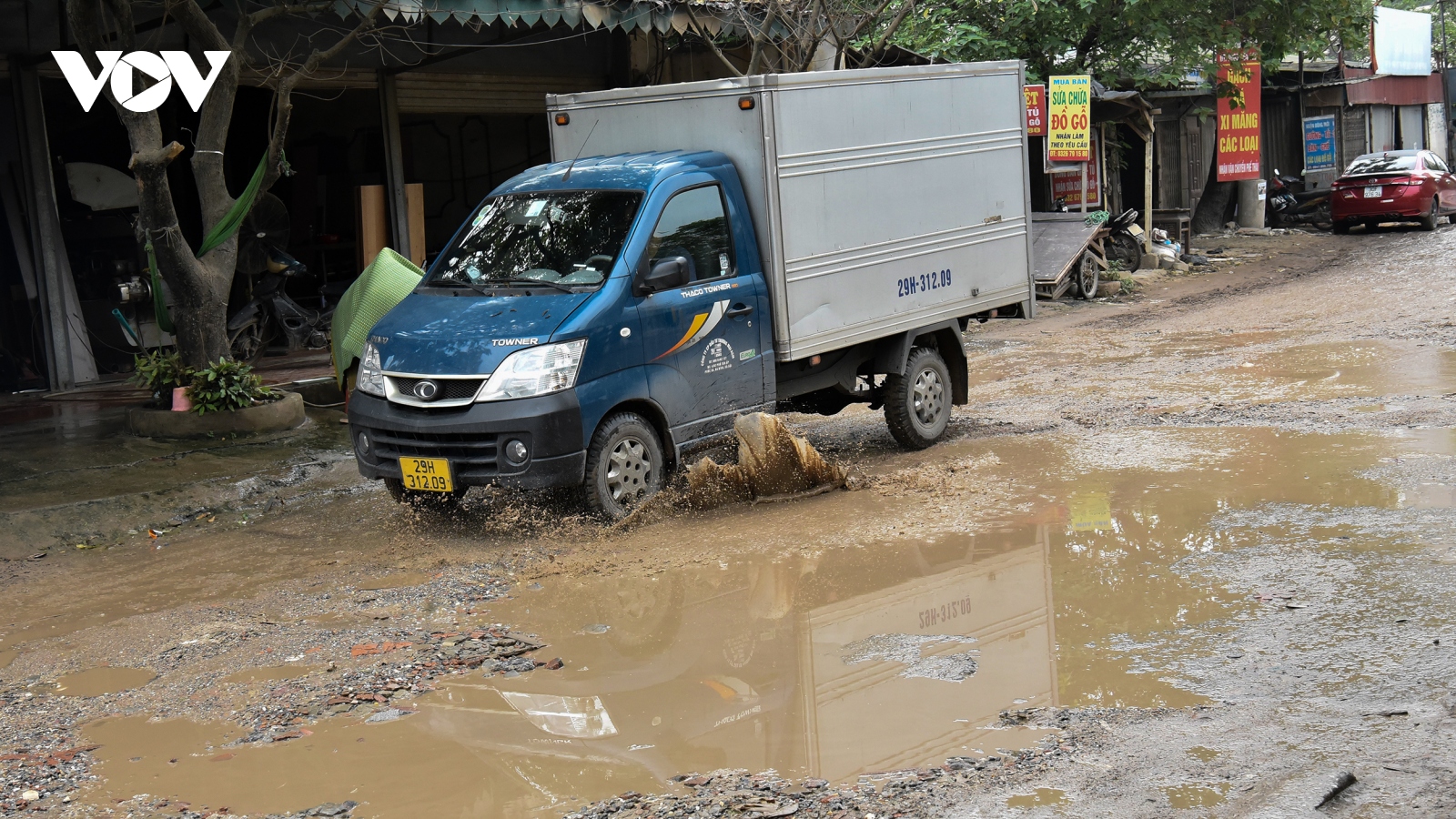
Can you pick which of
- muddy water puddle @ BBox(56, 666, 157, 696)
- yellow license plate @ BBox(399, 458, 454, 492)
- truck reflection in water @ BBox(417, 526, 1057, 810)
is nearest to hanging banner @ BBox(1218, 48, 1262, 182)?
truck reflection in water @ BBox(417, 526, 1057, 810)

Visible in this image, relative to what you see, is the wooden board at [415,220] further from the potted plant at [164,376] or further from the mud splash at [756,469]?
the mud splash at [756,469]

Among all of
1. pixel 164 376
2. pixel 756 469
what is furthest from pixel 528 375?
pixel 164 376

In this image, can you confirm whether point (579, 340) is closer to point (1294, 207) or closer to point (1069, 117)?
point (1069, 117)

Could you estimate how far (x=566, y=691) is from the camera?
16.5 ft

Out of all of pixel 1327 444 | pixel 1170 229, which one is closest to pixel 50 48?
pixel 1327 444

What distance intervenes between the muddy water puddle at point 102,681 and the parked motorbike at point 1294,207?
26.4 meters

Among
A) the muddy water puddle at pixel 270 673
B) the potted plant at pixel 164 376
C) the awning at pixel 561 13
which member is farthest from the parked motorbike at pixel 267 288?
the muddy water puddle at pixel 270 673

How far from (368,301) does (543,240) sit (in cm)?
255

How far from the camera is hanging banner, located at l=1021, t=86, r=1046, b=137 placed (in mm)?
18812

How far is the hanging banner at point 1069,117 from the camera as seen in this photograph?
18.4 m

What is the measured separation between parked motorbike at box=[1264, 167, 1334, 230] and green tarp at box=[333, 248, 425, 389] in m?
22.5

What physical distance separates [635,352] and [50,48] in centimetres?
741

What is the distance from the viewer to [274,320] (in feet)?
45.1

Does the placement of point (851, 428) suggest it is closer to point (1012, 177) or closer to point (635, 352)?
point (1012, 177)
